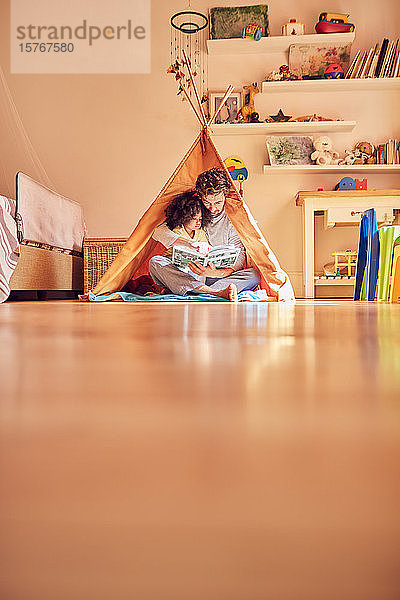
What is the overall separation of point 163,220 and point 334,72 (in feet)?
6.97

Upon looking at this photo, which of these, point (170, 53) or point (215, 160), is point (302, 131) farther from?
point (215, 160)

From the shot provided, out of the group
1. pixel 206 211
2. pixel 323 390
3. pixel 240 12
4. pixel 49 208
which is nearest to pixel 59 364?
pixel 323 390

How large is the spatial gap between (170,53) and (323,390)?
4.67 m

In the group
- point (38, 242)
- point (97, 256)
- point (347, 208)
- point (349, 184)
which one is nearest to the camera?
point (38, 242)

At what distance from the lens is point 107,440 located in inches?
2.1

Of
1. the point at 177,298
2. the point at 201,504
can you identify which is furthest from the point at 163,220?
the point at 201,504

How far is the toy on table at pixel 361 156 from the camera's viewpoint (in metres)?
4.04

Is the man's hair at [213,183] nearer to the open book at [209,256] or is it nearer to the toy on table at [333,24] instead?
the open book at [209,256]

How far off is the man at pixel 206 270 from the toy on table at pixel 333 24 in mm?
1925

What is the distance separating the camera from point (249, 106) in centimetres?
415

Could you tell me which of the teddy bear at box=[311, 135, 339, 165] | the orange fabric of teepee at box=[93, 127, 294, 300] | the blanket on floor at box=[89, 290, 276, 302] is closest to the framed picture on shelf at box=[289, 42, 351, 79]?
the teddy bear at box=[311, 135, 339, 165]

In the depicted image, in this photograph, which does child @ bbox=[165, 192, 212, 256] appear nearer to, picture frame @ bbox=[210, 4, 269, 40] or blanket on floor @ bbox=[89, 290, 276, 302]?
blanket on floor @ bbox=[89, 290, 276, 302]

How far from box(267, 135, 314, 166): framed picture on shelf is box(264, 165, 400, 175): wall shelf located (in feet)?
0.17

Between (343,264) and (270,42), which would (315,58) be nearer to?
(270,42)
